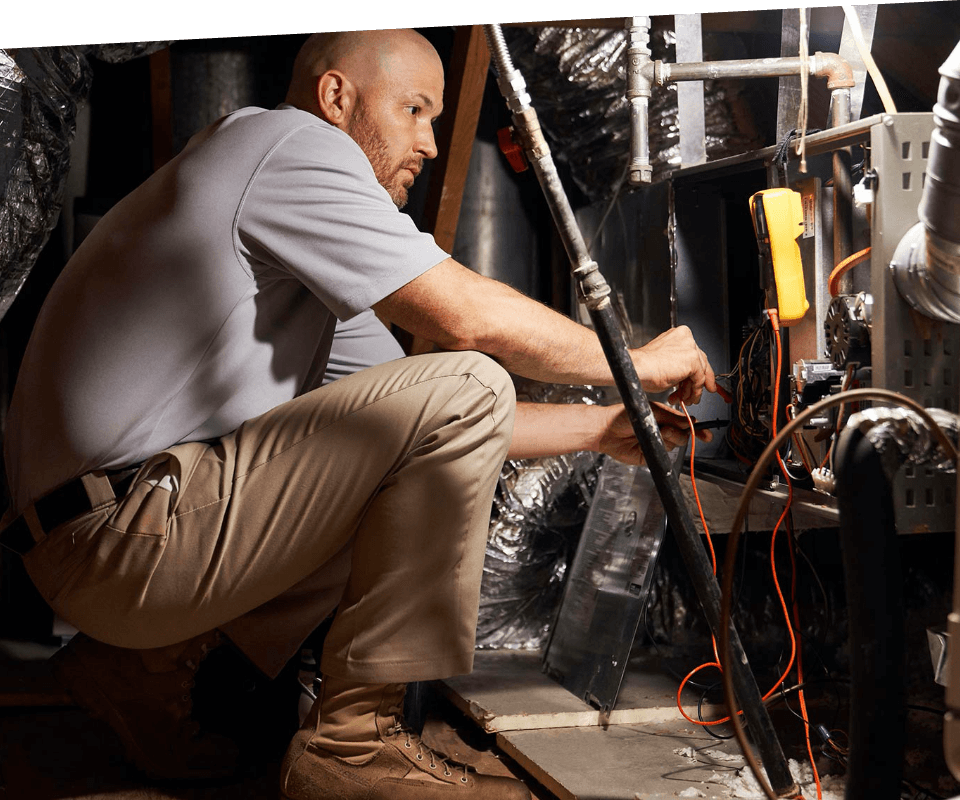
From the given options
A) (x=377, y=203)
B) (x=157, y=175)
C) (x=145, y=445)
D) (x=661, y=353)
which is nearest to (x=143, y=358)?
(x=145, y=445)

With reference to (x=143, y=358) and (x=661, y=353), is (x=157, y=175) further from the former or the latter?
(x=661, y=353)

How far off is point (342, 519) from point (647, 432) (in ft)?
1.39

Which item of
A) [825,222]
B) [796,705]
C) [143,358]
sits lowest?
[796,705]

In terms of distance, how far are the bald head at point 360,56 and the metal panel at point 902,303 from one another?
0.72m

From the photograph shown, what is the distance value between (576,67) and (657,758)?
1.45m

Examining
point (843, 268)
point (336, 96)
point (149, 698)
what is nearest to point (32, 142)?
point (336, 96)

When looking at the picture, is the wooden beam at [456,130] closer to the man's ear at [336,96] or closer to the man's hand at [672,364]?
the man's ear at [336,96]

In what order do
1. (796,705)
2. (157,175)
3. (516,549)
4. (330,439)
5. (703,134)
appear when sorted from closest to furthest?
(330,439), (157,175), (796,705), (703,134), (516,549)

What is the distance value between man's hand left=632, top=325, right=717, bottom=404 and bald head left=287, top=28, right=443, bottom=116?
0.60 m

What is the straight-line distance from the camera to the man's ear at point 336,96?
5.12ft

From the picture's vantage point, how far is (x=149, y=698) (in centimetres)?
141

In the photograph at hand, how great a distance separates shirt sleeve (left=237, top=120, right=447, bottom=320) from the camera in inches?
50.8

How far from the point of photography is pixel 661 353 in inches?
54.5

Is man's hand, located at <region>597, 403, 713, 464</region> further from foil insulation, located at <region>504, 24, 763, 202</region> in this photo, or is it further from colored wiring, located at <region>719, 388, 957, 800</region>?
foil insulation, located at <region>504, 24, 763, 202</region>
